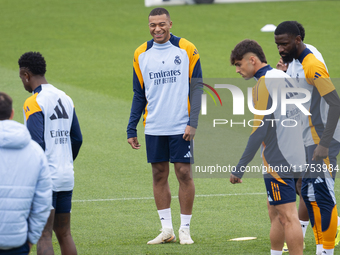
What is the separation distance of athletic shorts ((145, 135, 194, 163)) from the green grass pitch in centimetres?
86

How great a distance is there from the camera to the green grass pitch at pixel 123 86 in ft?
20.5

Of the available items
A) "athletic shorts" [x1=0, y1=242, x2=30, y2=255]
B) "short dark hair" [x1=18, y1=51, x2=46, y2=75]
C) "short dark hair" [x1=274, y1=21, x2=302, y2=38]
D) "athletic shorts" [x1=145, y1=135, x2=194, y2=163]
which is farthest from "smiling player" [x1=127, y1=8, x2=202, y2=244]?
"athletic shorts" [x1=0, y1=242, x2=30, y2=255]

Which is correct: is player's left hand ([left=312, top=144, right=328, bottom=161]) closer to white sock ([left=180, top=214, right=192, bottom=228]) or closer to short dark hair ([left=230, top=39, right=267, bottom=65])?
short dark hair ([left=230, top=39, right=267, bottom=65])

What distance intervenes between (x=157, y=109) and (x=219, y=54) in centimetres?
1503

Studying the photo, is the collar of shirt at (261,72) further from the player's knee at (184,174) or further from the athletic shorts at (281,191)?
the player's knee at (184,174)

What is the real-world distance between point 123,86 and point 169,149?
10794 millimetres

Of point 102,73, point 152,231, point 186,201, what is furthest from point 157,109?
point 102,73

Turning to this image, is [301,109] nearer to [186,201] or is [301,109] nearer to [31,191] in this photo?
[186,201]

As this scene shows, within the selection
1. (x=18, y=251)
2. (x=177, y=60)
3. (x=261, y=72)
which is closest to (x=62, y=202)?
(x=18, y=251)

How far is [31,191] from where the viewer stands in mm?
3527

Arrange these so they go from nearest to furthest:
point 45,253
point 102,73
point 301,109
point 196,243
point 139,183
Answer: point 45,253
point 301,109
point 196,243
point 139,183
point 102,73

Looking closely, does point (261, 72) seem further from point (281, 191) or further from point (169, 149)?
point (169, 149)

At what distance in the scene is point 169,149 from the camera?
5.86 m

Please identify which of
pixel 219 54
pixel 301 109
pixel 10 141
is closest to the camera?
pixel 10 141
